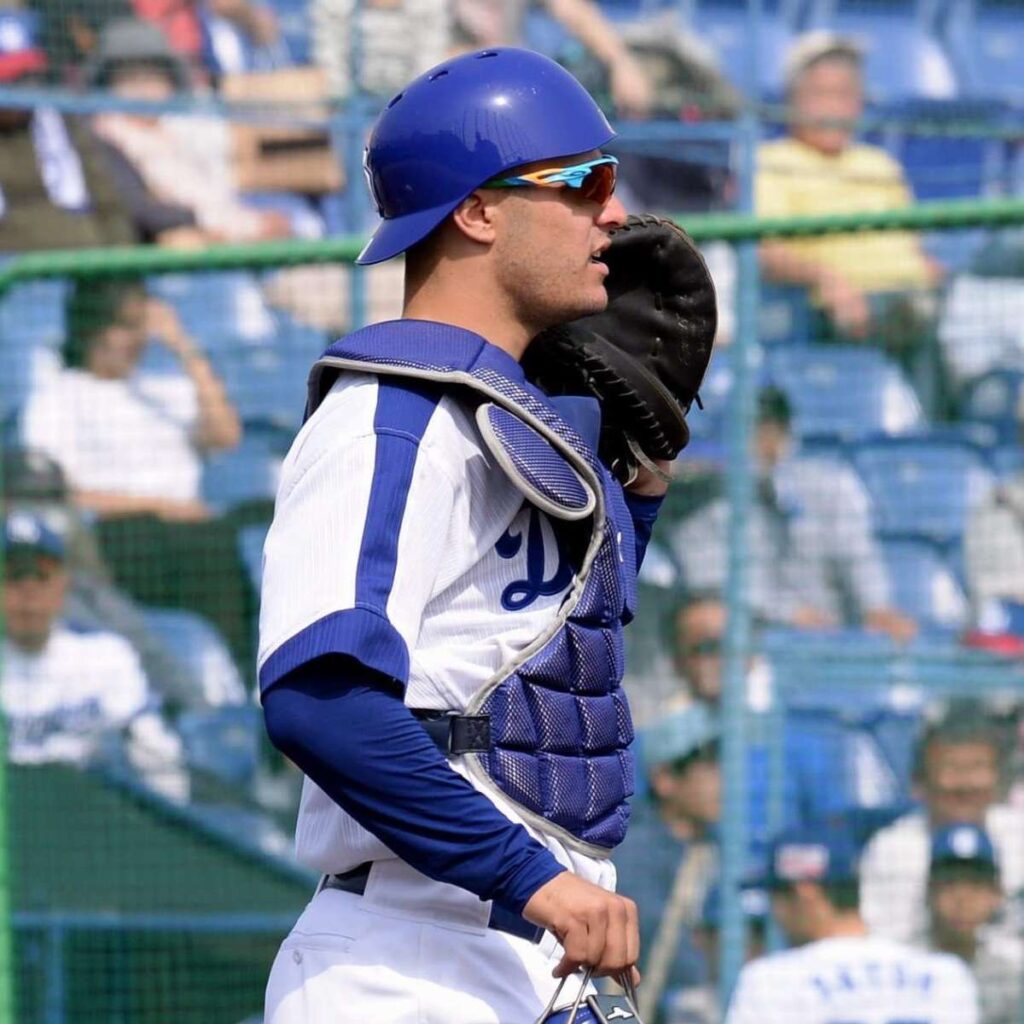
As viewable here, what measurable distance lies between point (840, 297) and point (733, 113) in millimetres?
2256

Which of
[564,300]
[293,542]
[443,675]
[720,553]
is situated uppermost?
[564,300]

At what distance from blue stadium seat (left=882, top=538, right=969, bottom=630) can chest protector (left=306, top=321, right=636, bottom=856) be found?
2678 mm

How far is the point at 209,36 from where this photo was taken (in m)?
7.11

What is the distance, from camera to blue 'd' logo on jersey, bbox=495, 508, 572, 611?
2.27 meters

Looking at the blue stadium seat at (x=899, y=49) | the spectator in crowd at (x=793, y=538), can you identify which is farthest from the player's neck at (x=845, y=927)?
the blue stadium seat at (x=899, y=49)

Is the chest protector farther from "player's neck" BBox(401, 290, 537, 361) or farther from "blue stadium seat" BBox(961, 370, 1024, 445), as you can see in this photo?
"blue stadium seat" BBox(961, 370, 1024, 445)

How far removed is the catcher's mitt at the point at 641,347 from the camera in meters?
2.68

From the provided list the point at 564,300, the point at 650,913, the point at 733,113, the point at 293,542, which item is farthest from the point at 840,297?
the point at 293,542

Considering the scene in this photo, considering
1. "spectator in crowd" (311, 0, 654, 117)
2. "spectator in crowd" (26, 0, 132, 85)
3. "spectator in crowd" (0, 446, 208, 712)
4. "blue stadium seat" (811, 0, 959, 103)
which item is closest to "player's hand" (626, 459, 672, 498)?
"spectator in crowd" (0, 446, 208, 712)

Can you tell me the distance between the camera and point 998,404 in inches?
193

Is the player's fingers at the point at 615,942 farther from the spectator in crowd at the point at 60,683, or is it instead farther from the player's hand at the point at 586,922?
the spectator in crowd at the point at 60,683

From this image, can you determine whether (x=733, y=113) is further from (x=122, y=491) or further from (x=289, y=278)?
(x=122, y=491)

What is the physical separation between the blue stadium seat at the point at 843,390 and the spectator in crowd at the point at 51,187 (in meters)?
2.81

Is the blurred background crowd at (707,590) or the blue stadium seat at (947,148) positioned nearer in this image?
the blurred background crowd at (707,590)
